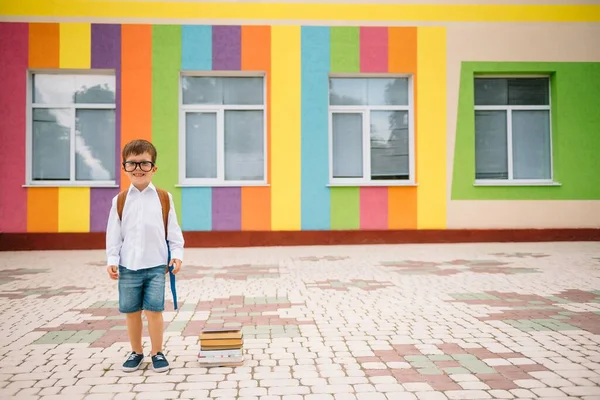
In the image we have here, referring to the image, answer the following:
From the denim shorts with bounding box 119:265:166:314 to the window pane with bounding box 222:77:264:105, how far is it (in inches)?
352

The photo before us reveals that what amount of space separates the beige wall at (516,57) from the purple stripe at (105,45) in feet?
25.1

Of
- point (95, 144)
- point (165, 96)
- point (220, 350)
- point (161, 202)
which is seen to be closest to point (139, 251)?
point (161, 202)

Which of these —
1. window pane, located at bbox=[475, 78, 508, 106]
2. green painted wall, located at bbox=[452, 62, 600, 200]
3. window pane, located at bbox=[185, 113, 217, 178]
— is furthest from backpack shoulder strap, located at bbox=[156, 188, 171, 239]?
window pane, located at bbox=[475, 78, 508, 106]

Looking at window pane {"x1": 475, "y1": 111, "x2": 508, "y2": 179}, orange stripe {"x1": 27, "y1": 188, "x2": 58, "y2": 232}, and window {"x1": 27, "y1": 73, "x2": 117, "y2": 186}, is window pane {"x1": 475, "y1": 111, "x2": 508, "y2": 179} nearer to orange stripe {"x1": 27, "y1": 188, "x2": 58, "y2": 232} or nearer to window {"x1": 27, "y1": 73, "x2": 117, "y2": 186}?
window {"x1": 27, "y1": 73, "x2": 117, "y2": 186}

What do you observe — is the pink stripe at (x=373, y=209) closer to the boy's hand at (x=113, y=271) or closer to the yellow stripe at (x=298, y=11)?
the yellow stripe at (x=298, y=11)

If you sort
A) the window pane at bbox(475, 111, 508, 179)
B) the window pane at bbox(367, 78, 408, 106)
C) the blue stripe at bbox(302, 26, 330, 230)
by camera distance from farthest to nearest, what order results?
1. the window pane at bbox(475, 111, 508, 179)
2. the window pane at bbox(367, 78, 408, 106)
3. the blue stripe at bbox(302, 26, 330, 230)

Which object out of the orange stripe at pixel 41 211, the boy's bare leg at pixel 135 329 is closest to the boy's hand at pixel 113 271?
the boy's bare leg at pixel 135 329

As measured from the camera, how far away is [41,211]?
11367mm

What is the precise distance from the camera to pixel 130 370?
350cm

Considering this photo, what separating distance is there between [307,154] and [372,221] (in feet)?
7.08

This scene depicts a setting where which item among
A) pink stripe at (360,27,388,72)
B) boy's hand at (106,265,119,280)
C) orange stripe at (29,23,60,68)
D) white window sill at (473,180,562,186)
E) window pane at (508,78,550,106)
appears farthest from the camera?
window pane at (508,78,550,106)

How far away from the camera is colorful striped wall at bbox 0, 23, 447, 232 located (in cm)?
1141

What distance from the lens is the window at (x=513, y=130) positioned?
1242 cm

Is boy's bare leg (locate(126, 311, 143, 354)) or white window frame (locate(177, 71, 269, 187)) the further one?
white window frame (locate(177, 71, 269, 187))
